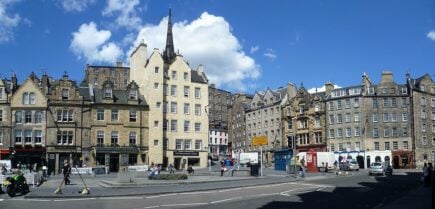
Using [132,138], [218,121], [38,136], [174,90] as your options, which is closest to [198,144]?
[174,90]

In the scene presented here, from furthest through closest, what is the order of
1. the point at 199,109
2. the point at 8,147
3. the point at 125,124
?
the point at 199,109 → the point at 125,124 → the point at 8,147

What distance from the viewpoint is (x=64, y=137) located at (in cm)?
6981

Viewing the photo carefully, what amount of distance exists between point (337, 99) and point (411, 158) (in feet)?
54.9

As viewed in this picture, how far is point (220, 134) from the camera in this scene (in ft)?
502

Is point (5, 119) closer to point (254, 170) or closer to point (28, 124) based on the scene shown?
point (28, 124)

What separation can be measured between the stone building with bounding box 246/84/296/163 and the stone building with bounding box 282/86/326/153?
248 cm

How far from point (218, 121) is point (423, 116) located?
78.2 meters

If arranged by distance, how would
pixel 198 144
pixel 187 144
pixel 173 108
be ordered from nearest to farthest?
pixel 173 108 → pixel 187 144 → pixel 198 144

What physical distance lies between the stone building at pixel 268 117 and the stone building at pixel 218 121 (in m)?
28.7

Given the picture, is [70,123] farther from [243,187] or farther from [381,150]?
[381,150]

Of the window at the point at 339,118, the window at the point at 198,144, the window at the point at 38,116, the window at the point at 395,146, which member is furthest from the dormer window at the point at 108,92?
the window at the point at 395,146

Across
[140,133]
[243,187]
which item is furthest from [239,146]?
[243,187]

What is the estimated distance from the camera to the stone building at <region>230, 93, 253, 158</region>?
12062cm

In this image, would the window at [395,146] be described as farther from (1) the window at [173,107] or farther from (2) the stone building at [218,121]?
(2) the stone building at [218,121]
